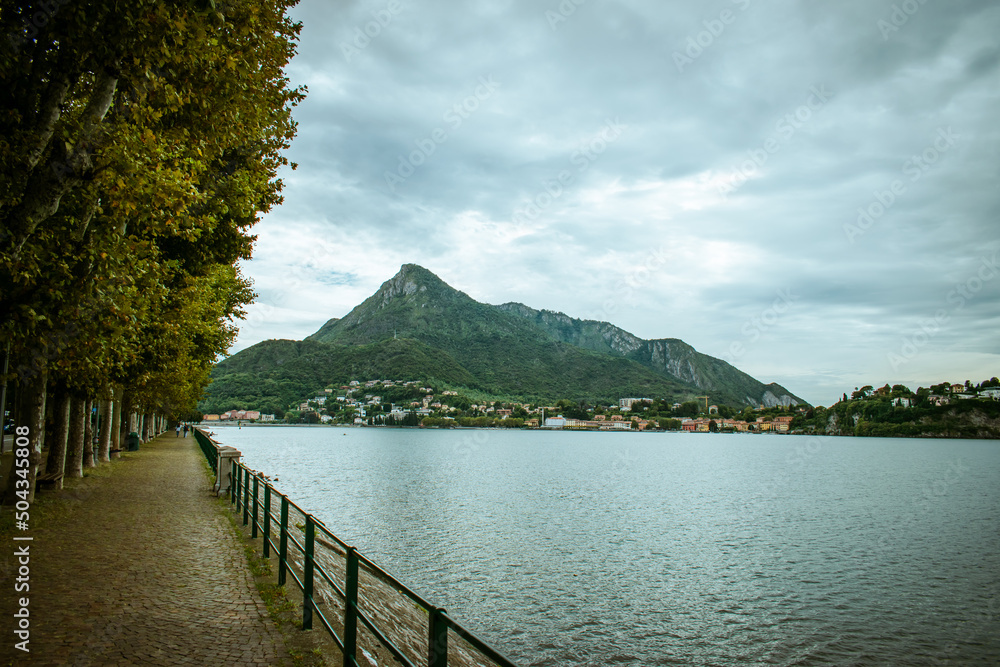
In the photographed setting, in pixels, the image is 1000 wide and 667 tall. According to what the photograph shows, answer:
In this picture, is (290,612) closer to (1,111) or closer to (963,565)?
(1,111)

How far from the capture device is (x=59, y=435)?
1662cm

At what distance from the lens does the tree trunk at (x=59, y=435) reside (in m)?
16.5

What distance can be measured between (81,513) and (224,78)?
1045 centimetres

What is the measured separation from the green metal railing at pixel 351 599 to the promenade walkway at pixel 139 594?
51 centimetres

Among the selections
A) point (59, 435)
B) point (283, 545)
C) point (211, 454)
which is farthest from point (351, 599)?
point (211, 454)

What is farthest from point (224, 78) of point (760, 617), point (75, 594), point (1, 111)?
point (760, 617)

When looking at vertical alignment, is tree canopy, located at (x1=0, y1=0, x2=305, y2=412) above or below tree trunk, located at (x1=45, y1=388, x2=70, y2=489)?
above

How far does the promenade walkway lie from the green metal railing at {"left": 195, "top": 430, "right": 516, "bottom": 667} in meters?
0.51

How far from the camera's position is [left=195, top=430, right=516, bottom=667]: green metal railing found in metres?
3.82

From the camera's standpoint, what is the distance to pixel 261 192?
13.0 m

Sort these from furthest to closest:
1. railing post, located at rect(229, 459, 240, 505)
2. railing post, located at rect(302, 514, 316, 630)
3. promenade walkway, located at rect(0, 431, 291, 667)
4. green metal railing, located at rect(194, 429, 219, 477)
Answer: green metal railing, located at rect(194, 429, 219, 477), railing post, located at rect(229, 459, 240, 505), railing post, located at rect(302, 514, 316, 630), promenade walkway, located at rect(0, 431, 291, 667)

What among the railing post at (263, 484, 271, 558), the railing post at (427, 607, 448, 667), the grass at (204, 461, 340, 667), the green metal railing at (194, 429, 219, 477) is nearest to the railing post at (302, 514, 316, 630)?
the grass at (204, 461, 340, 667)

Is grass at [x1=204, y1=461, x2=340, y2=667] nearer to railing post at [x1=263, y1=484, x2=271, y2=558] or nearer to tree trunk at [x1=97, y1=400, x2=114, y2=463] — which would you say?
railing post at [x1=263, y1=484, x2=271, y2=558]

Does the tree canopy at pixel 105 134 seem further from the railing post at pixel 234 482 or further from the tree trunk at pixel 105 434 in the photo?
the tree trunk at pixel 105 434
